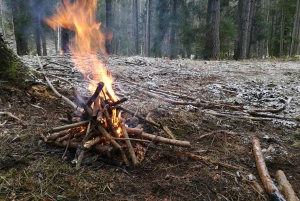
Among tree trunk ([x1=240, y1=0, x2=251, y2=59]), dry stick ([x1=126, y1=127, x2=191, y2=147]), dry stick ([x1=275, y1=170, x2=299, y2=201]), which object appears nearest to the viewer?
dry stick ([x1=275, y1=170, x2=299, y2=201])

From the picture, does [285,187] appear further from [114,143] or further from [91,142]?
[91,142]

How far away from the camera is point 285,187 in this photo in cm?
226

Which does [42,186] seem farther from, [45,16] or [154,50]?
[154,50]

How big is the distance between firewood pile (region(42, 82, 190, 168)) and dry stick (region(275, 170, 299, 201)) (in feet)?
3.62

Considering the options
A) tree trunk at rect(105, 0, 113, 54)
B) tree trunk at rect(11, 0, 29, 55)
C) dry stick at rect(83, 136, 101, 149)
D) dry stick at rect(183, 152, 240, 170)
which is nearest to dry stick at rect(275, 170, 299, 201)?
dry stick at rect(183, 152, 240, 170)

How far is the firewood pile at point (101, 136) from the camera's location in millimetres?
2575

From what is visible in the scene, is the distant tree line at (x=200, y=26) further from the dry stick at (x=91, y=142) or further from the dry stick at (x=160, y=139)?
the dry stick at (x=91, y=142)

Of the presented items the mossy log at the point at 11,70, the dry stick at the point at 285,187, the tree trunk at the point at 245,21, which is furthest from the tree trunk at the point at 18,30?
the dry stick at the point at 285,187

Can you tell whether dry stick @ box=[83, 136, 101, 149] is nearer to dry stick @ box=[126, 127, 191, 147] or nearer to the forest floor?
the forest floor

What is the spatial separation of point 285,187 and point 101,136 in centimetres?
221

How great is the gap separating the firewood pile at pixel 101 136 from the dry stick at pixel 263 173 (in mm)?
911

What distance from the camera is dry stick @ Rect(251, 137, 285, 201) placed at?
2188mm

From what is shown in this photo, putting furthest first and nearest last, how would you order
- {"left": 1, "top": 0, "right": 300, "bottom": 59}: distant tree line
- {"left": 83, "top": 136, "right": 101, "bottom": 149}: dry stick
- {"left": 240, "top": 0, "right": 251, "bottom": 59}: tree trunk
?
{"left": 1, "top": 0, "right": 300, "bottom": 59}: distant tree line < {"left": 240, "top": 0, "right": 251, "bottom": 59}: tree trunk < {"left": 83, "top": 136, "right": 101, "bottom": 149}: dry stick

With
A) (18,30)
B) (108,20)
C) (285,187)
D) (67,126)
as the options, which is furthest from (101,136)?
(18,30)
